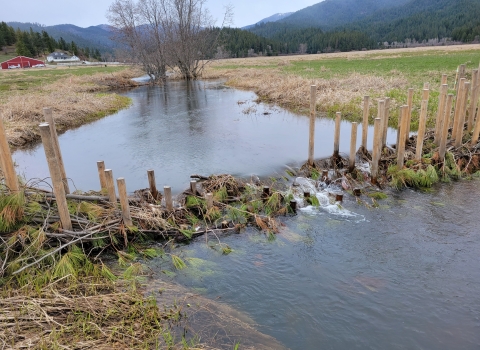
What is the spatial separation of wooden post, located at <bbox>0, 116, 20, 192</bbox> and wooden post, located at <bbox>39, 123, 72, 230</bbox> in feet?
3.40

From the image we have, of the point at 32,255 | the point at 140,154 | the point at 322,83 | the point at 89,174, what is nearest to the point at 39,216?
the point at 32,255

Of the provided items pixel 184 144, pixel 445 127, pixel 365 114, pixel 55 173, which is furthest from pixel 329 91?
pixel 55 173

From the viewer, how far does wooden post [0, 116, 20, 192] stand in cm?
688

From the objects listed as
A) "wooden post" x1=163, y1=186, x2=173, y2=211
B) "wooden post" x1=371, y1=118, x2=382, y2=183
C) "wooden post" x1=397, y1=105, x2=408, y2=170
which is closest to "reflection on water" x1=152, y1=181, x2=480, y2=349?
"wooden post" x1=163, y1=186, x2=173, y2=211

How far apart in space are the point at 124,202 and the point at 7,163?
2.41 metres

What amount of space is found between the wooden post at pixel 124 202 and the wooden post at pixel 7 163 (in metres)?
2.11

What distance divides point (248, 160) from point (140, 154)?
5164 millimetres

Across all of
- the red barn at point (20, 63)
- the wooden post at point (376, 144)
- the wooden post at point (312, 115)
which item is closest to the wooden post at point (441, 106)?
the wooden post at point (376, 144)

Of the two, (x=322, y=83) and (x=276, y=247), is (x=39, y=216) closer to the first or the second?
(x=276, y=247)

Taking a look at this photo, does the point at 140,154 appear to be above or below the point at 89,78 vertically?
below

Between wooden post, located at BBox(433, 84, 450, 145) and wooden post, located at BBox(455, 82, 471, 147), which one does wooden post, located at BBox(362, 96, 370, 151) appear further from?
wooden post, located at BBox(455, 82, 471, 147)

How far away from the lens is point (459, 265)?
7.24 m

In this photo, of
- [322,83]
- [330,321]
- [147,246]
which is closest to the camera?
[330,321]

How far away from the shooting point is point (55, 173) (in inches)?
263
